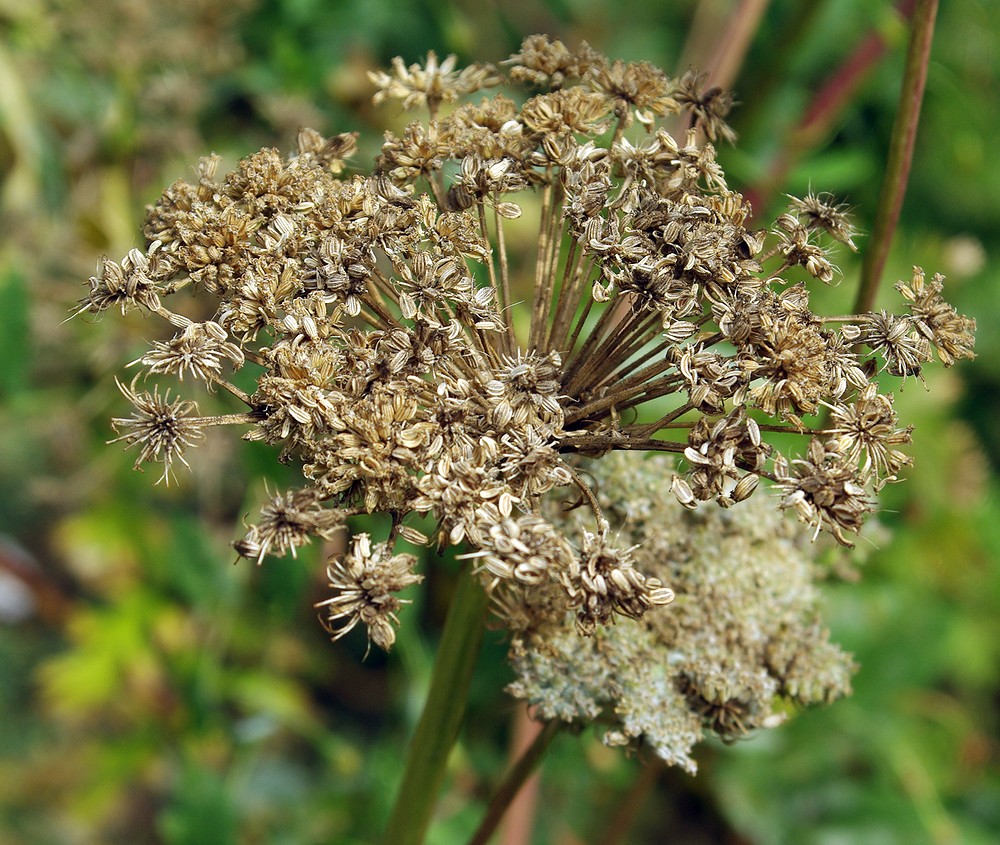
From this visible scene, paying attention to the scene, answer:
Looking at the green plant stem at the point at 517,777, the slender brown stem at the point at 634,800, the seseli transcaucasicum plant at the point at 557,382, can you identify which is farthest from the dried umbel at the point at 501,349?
the slender brown stem at the point at 634,800

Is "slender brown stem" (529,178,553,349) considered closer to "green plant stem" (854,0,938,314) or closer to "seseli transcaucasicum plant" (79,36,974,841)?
"seseli transcaucasicum plant" (79,36,974,841)

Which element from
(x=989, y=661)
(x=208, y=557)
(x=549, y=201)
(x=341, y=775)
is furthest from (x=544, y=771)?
(x=549, y=201)

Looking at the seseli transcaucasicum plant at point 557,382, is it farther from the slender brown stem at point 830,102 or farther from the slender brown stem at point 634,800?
the slender brown stem at point 830,102

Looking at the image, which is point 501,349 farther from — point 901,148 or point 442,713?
point 901,148

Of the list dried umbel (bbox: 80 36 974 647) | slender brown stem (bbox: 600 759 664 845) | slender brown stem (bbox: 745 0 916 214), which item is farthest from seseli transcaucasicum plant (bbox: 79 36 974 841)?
slender brown stem (bbox: 745 0 916 214)

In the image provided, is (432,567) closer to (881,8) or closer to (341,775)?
(341,775)

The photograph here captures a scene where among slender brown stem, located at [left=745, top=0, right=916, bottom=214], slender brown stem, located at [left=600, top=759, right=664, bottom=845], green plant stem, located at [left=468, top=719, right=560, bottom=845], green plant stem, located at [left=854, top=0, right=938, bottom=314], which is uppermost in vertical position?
slender brown stem, located at [left=745, top=0, right=916, bottom=214]
